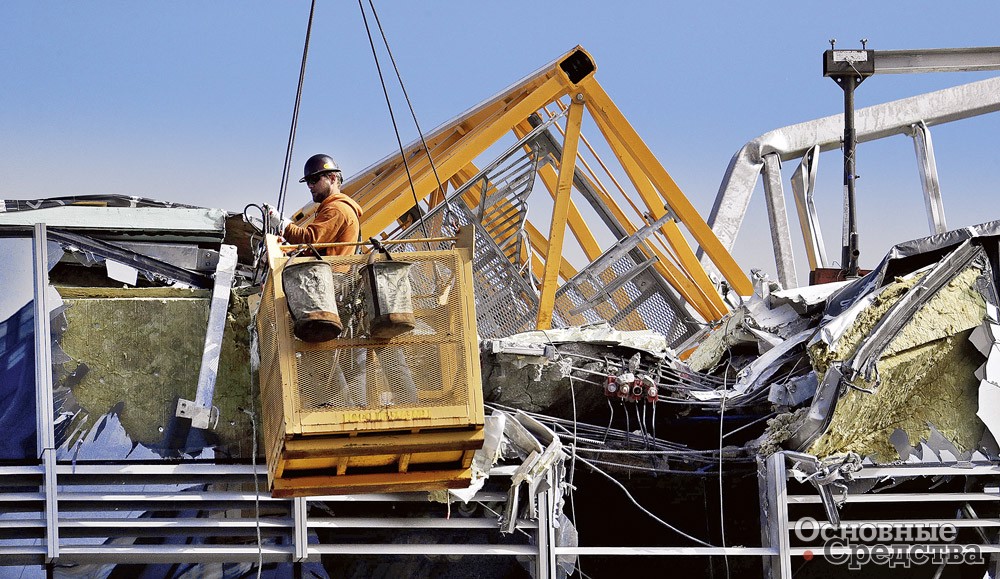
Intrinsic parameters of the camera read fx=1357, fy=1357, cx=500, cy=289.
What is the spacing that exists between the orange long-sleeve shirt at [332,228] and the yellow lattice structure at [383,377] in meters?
0.67

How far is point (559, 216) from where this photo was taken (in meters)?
13.9

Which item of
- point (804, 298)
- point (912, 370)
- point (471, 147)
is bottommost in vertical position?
point (912, 370)

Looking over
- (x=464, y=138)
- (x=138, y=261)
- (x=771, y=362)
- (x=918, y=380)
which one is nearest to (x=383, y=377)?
(x=138, y=261)

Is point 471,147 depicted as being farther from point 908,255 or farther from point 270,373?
point 270,373

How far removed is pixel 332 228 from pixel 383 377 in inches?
55.6

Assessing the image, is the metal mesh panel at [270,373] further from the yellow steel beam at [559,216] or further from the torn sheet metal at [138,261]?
the yellow steel beam at [559,216]

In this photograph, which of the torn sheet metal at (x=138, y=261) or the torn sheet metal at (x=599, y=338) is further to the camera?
the torn sheet metal at (x=599, y=338)

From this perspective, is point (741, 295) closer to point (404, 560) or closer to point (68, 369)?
point (404, 560)

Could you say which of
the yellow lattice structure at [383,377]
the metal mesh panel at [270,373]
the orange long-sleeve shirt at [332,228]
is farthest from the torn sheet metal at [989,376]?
the metal mesh panel at [270,373]

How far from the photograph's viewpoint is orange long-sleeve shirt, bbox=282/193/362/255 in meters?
8.90

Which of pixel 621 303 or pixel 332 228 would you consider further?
pixel 621 303

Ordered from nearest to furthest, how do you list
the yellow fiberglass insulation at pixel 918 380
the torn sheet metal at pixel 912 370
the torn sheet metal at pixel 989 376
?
1. the torn sheet metal at pixel 912 370
2. the yellow fiberglass insulation at pixel 918 380
3. the torn sheet metal at pixel 989 376

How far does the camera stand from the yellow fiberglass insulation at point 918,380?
36.8 feet

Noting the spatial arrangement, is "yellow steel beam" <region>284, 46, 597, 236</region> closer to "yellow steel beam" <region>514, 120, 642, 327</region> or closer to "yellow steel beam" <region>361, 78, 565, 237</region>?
"yellow steel beam" <region>361, 78, 565, 237</region>
